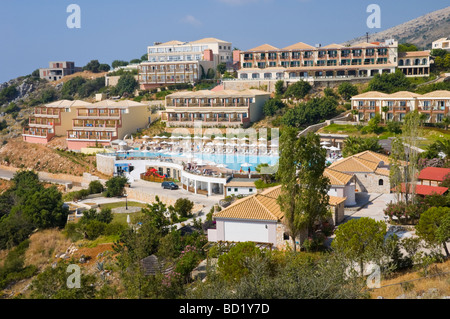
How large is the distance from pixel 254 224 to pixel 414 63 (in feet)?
169

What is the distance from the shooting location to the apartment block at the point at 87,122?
2343 inches

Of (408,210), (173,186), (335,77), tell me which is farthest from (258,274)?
(335,77)

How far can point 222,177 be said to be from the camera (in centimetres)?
3762

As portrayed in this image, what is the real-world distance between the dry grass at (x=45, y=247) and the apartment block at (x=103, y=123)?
2432 centimetres

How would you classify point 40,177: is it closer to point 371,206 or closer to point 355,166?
point 355,166

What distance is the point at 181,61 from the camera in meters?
78.1

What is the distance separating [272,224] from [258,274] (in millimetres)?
8065

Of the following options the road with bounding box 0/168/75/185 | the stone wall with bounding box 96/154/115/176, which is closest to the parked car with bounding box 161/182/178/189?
the stone wall with bounding box 96/154/115/176

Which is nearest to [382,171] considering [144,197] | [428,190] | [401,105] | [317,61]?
[428,190]

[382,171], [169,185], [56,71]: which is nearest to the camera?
[382,171]

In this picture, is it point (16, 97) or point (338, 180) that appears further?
point (16, 97)

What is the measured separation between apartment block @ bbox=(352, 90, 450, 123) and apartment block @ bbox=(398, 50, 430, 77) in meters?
14.9

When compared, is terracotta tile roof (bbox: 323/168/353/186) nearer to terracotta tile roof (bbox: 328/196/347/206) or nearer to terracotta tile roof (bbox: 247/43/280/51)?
terracotta tile roof (bbox: 328/196/347/206)
